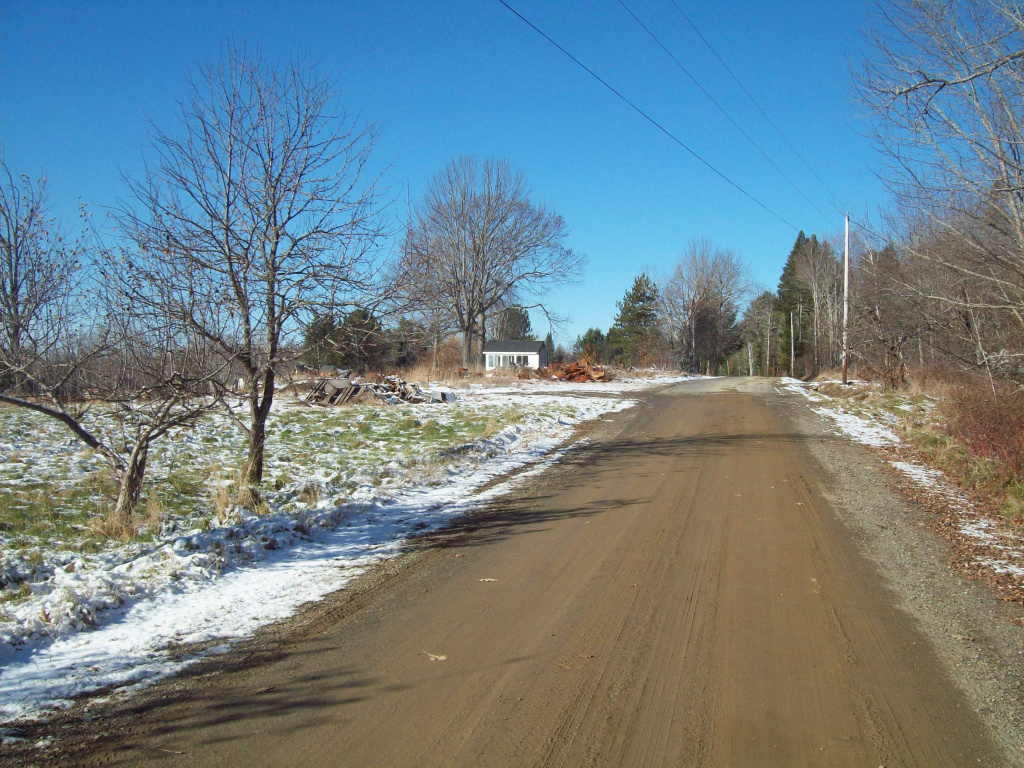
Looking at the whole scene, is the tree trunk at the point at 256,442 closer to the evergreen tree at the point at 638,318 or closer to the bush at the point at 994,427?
the bush at the point at 994,427

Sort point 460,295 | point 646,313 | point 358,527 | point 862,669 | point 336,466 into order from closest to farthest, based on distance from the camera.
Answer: point 862,669 < point 358,527 < point 336,466 < point 460,295 < point 646,313

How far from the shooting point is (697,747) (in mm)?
3377

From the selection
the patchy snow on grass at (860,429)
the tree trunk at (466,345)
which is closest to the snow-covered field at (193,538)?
the patchy snow on grass at (860,429)

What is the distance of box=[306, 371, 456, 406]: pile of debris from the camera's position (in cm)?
2205

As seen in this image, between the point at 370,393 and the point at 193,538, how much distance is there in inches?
626

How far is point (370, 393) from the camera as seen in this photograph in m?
22.3

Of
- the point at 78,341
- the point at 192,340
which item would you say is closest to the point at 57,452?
the point at 78,341

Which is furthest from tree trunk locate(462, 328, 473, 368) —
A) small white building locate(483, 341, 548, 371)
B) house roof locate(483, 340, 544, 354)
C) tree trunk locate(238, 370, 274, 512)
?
tree trunk locate(238, 370, 274, 512)

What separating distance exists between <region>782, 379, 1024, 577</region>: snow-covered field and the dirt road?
1.40 meters

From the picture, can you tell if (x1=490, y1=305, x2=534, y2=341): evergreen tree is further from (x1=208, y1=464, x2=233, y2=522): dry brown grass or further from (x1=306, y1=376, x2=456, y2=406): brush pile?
(x1=208, y1=464, x2=233, y2=522): dry brown grass

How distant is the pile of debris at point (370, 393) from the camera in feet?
72.3

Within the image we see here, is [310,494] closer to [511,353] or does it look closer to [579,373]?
[579,373]

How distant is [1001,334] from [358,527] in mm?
13611

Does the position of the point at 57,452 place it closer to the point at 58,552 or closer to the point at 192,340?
the point at 192,340
